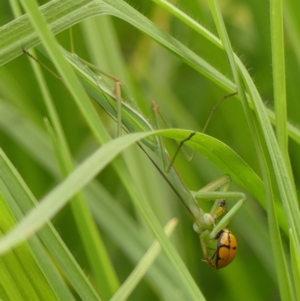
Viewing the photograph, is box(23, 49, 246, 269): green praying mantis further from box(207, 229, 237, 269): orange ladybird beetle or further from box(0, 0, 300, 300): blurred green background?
box(0, 0, 300, 300): blurred green background

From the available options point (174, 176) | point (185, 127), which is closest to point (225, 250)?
point (174, 176)

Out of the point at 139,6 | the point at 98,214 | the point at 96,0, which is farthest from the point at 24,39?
the point at 139,6

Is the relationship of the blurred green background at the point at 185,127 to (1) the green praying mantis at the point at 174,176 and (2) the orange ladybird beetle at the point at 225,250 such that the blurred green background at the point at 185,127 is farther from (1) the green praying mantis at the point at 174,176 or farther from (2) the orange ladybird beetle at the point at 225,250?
(2) the orange ladybird beetle at the point at 225,250

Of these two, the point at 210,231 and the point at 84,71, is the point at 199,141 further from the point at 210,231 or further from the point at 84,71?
the point at 210,231

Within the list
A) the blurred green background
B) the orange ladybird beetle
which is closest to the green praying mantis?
the orange ladybird beetle

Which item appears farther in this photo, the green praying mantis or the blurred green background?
the blurred green background

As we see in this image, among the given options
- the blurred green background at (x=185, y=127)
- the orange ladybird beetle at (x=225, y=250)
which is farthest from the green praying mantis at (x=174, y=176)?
the blurred green background at (x=185, y=127)

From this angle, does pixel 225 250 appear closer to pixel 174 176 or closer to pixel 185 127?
pixel 174 176
